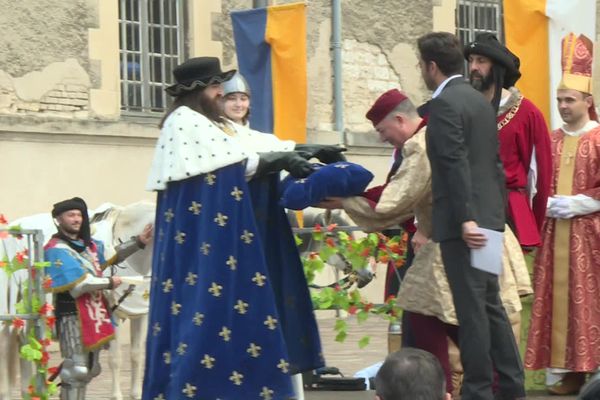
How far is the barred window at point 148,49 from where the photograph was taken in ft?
52.6

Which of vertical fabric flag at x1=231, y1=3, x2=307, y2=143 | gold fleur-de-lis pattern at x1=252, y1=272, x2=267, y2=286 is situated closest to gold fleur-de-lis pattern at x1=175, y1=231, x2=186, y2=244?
gold fleur-de-lis pattern at x1=252, y1=272, x2=267, y2=286

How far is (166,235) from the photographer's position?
727 centimetres

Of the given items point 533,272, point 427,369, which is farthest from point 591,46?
point 427,369

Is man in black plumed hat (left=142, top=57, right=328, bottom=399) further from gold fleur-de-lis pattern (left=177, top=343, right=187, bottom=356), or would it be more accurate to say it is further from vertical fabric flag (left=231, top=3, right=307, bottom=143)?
vertical fabric flag (left=231, top=3, right=307, bottom=143)

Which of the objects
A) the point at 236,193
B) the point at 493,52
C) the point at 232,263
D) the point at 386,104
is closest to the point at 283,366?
the point at 232,263

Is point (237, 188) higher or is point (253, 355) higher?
point (237, 188)

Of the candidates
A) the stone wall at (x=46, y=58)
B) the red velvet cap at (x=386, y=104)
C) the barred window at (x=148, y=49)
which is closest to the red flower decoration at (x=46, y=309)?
the red velvet cap at (x=386, y=104)

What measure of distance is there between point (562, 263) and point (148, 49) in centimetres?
755

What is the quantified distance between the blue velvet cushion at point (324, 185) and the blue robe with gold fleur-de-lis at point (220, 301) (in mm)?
203

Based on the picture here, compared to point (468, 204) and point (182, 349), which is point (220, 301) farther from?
point (468, 204)

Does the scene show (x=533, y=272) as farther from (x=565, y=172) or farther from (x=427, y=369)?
(x=427, y=369)

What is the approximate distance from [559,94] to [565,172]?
0.45 meters

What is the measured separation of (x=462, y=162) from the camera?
278 inches

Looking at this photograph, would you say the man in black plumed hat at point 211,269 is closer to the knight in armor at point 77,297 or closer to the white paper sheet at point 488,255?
the white paper sheet at point 488,255
